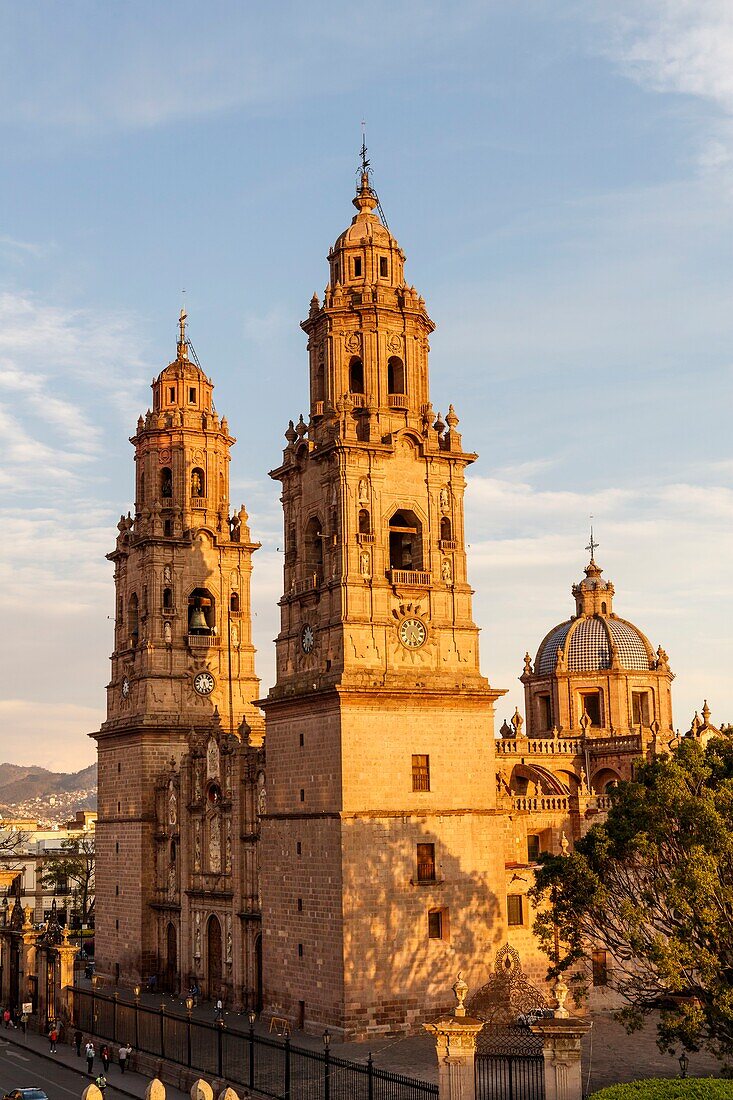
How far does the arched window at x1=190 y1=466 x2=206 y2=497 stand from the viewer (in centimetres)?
7119

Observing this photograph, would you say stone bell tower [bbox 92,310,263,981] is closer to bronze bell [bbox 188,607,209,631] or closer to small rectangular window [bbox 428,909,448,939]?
bronze bell [bbox 188,607,209,631]

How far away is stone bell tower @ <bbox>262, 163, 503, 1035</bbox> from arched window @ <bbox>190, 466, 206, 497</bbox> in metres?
17.8

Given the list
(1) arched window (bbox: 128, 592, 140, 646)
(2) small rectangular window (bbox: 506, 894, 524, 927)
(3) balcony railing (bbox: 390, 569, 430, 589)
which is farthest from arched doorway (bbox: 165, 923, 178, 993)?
(3) balcony railing (bbox: 390, 569, 430, 589)

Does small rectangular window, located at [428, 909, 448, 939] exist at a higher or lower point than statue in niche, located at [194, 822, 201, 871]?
lower

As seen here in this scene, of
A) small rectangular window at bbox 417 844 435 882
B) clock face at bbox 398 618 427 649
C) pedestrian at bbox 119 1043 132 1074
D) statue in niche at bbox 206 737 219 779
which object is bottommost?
pedestrian at bbox 119 1043 132 1074

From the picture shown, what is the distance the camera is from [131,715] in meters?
68.6

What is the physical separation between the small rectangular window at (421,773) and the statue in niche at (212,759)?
1532 centimetres

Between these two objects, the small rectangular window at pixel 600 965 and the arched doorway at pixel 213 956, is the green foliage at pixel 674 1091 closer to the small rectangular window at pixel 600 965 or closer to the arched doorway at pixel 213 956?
the small rectangular window at pixel 600 965

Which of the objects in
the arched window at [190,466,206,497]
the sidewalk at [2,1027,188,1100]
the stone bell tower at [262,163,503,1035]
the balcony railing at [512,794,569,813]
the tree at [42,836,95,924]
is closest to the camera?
the sidewalk at [2,1027,188,1100]

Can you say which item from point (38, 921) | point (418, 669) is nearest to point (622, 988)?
point (418, 669)

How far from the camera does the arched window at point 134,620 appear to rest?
7012 centimetres

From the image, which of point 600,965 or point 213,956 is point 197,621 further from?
point 600,965

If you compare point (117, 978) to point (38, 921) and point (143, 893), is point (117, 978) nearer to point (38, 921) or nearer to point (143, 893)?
point (143, 893)

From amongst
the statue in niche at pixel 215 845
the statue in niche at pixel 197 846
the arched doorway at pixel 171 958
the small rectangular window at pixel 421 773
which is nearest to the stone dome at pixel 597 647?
the statue in niche at pixel 215 845
